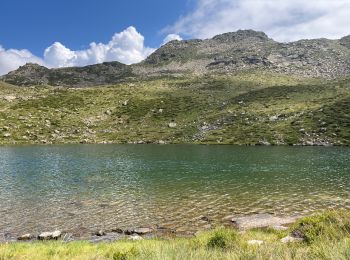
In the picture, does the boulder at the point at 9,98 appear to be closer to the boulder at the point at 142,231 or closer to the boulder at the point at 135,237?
the boulder at the point at 142,231

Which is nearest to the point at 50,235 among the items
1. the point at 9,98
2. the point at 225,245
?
the point at 225,245

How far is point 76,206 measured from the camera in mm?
34719

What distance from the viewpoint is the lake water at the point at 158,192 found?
30.3 m

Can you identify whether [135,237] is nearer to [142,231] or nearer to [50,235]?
[142,231]

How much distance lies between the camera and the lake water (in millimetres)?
30312

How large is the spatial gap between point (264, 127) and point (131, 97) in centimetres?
7614

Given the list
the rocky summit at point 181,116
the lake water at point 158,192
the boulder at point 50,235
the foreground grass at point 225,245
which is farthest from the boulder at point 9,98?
the foreground grass at point 225,245

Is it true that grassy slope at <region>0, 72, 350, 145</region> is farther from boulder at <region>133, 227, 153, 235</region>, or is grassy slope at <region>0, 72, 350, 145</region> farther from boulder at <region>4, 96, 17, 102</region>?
boulder at <region>133, 227, 153, 235</region>

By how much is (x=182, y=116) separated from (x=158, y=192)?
358 feet

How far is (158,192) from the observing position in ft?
135

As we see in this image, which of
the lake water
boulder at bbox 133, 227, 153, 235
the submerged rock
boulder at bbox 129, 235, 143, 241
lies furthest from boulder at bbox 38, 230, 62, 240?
the submerged rock

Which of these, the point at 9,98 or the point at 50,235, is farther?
the point at 9,98

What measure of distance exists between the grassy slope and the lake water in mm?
53631

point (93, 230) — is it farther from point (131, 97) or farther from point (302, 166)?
point (131, 97)
